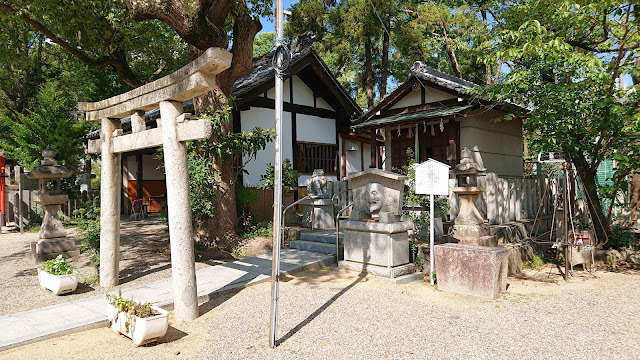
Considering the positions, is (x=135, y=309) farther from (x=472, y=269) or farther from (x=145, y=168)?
(x=145, y=168)

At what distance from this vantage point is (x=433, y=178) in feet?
25.5

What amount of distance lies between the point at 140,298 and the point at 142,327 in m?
0.73

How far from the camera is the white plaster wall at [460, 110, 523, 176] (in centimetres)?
1271

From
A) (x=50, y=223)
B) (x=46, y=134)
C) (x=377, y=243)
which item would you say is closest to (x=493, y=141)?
(x=377, y=243)

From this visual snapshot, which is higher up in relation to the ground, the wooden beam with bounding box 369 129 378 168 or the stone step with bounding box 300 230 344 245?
the wooden beam with bounding box 369 129 378 168

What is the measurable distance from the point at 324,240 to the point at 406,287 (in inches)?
120

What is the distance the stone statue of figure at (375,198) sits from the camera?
797cm

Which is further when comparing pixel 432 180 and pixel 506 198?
pixel 506 198

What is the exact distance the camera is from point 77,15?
36.7 ft

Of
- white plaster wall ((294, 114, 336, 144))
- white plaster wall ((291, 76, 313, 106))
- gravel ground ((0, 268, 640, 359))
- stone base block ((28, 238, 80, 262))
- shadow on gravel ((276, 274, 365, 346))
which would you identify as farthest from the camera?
white plaster wall ((294, 114, 336, 144))

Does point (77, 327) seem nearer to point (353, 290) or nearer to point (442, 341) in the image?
point (353, 290)

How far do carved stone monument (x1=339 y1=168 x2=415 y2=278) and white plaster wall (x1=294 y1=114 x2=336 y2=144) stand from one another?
261 inches

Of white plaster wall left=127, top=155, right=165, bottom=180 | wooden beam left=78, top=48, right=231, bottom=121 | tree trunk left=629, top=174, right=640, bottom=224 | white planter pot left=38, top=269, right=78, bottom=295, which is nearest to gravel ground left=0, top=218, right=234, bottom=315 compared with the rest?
white planter pot left=38, top=269, right=78, bottom=295

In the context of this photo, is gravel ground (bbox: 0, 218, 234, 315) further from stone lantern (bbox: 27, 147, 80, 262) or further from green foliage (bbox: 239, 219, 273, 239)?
green foliage (bbox: 239, 219, 273, 239)
